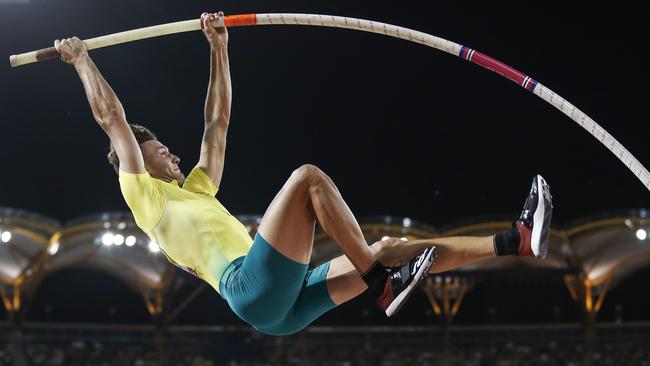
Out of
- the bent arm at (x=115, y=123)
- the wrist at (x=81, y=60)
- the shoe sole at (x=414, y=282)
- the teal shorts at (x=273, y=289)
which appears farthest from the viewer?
the wrist at (x=81, y=60)

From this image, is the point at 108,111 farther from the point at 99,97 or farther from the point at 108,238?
the point at 108,238

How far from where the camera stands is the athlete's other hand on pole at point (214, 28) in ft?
19.0

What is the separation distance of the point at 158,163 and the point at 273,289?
4.49 ft

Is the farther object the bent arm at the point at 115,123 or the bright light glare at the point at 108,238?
the bright light glare at the point at 108,238

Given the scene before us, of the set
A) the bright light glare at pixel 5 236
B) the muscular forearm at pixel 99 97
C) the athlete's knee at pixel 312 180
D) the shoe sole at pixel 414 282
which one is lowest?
the shoe sole at pixel 414 282

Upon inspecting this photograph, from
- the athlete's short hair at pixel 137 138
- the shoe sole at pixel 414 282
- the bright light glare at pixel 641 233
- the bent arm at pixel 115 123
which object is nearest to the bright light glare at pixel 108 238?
the bright light glare at pixel 641 233

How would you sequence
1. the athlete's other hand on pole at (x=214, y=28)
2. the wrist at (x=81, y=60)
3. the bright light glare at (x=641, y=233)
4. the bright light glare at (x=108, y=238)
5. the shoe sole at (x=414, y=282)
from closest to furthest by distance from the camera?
the shoe sole at (x=414, y=282), the wrist at (x=81, y=60), the athlete's other hand on pole at (x=214, y=28), the bright light glare at (x=108, y=238), the bright light glare at (x=641, y=233)

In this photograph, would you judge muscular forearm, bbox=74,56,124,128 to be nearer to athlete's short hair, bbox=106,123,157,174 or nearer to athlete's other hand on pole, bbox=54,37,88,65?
athlete's other hand on pole, bbox=54,37,88,65

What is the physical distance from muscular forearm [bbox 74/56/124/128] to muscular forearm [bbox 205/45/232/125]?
0.95m

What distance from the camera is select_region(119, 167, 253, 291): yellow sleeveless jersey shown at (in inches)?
191

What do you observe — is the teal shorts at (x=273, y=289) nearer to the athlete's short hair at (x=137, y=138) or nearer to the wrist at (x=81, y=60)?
the athlete's short hair at (x=137, y=138)

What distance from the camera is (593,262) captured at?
19.9 m

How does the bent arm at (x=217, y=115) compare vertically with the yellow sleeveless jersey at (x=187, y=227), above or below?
above

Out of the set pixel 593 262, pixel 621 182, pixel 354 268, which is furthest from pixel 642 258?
pixel 354 268
